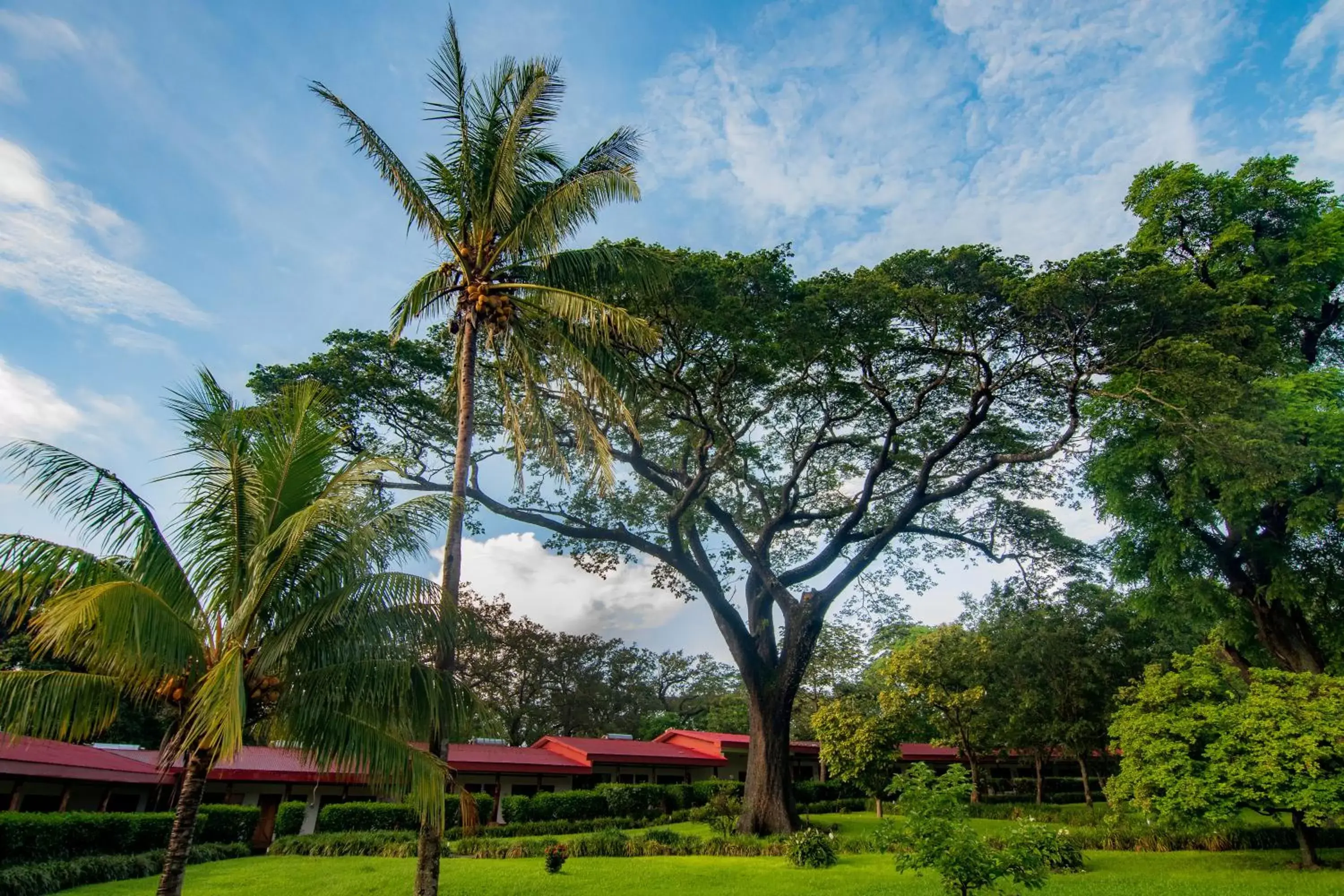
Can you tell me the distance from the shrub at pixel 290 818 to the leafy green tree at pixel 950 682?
1907cm

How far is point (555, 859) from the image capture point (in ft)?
47.6

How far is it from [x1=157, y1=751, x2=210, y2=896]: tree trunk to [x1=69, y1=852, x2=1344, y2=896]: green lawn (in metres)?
5.29

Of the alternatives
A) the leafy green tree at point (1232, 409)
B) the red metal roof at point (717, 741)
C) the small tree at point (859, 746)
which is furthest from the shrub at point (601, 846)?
the leafy green tree at point (1232, 409)

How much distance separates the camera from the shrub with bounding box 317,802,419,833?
21.5m

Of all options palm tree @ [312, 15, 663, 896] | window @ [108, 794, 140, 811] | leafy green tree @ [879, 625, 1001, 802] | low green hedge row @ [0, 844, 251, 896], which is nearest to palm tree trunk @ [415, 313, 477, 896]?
palm tree @ [312, 15, 663, 896]

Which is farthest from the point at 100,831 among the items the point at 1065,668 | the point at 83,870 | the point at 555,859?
the point at 1065,668

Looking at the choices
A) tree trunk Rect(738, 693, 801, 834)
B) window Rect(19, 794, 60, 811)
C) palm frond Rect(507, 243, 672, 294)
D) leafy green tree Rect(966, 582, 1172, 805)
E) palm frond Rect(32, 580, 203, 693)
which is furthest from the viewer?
leafy green tree Rect(966, 582, 1172, 805)

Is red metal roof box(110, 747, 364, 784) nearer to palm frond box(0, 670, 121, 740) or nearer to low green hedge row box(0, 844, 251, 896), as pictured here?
low green hedge row box(0, 844, 251, 896)

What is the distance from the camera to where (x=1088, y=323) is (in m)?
15.8

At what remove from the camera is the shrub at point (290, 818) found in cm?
2100

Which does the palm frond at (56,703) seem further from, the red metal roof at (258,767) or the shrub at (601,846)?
the red metal roof at (258,767)

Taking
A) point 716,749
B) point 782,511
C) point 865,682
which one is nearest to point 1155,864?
point 782,511

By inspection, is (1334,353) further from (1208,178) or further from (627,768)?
(627,768)

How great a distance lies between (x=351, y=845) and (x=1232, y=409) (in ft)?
73.2
